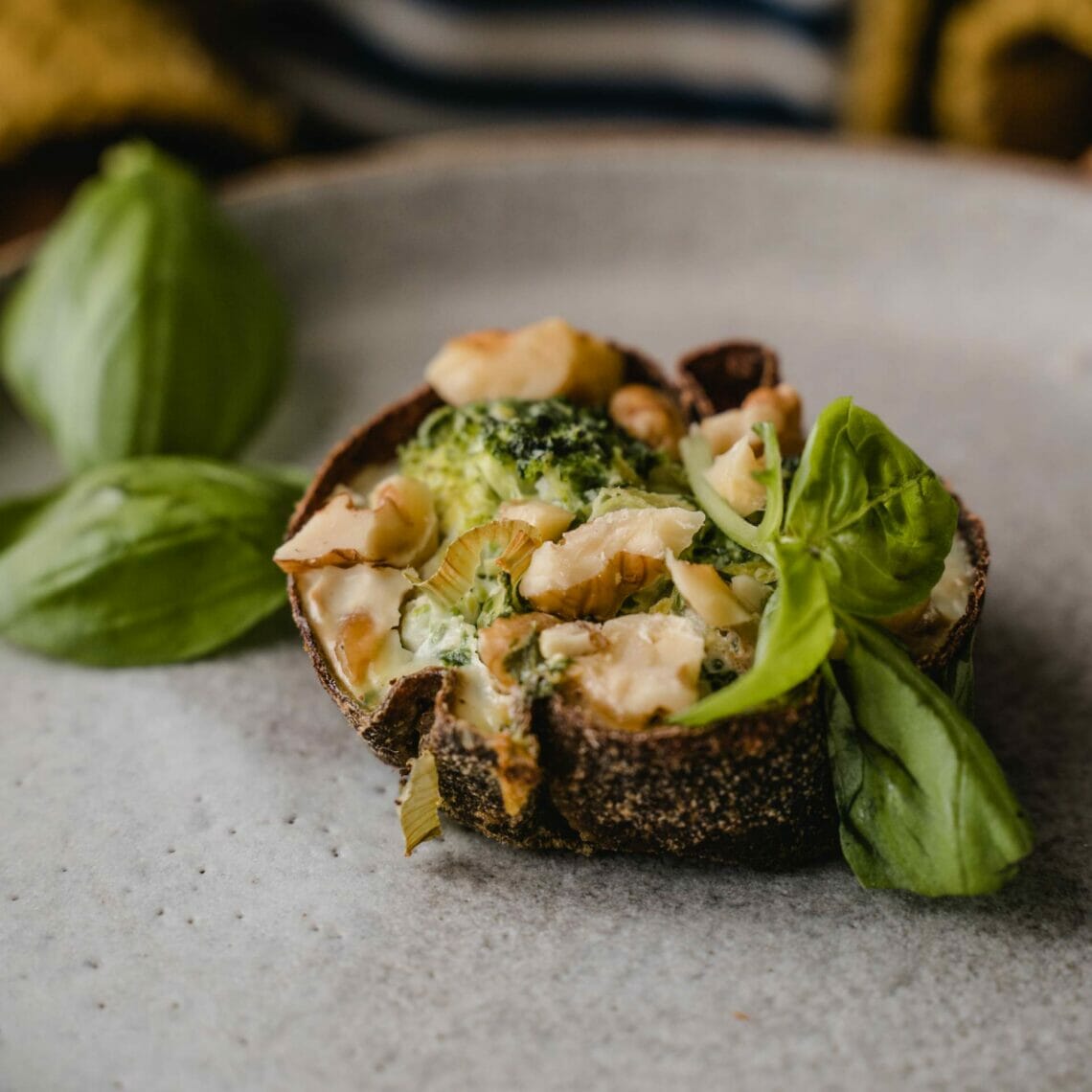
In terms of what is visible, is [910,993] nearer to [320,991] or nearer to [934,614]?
[934,614]

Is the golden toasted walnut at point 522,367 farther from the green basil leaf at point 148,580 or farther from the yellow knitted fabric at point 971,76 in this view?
the yellow knitted fabric at point 971,76

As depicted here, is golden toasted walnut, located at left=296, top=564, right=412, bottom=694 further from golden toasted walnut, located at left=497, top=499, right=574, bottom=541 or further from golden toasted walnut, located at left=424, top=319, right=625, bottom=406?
golden toasted walnut, located at left=424, top=319, right=625, bottom=406

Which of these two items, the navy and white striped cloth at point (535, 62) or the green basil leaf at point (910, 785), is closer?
the green basil leaf at point (910, 785)

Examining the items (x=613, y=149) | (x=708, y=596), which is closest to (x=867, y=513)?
(x=708, y=596)

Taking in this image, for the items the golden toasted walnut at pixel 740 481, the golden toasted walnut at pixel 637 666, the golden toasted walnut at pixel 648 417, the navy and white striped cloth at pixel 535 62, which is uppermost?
the navy and white striped cloth at pixel 535 62

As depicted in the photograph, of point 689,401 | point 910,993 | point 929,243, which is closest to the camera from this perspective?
point 910,993

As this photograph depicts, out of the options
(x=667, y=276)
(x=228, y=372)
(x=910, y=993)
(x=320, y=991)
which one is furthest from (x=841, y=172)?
(x=320, y=991)

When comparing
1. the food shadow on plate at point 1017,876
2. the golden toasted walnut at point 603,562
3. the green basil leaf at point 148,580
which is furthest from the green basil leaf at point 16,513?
the golden toasted walnut at point 603,562
